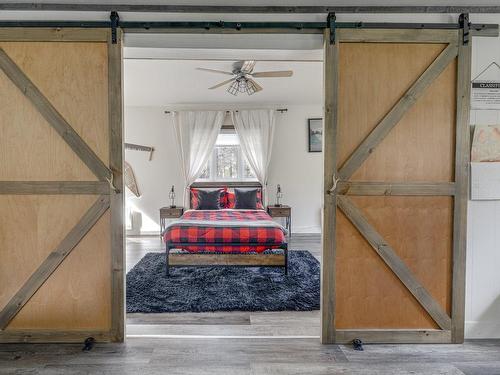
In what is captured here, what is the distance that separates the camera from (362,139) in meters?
2.46

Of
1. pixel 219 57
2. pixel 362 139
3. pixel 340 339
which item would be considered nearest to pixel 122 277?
pixel 340 339

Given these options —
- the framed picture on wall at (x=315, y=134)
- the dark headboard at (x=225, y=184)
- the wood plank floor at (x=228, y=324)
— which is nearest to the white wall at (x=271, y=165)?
the framed picture on wall at (x=315, y=134)

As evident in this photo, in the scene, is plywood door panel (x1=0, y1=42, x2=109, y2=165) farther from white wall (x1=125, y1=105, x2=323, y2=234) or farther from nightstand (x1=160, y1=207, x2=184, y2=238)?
white wall (x1=125, y1=105, x2=323, y2=234)

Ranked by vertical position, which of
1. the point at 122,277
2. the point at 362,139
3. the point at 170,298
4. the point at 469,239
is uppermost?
the point at 362,139

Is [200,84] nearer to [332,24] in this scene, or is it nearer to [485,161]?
[332,24]

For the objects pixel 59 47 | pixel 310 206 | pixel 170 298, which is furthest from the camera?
pixel 310 206

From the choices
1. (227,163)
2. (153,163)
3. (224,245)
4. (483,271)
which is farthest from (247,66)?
(153,163)

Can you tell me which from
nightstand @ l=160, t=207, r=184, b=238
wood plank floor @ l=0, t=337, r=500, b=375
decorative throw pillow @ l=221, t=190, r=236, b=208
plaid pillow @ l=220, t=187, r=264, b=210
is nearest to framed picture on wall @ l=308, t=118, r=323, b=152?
plaid pillow @ l=220, t=187, r=264, b=210

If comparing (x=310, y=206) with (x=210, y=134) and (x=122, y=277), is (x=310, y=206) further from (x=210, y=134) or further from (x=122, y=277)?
(x=122, y=277)

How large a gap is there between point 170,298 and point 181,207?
10.6 feet

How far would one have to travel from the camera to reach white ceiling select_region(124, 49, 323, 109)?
452 centimetres

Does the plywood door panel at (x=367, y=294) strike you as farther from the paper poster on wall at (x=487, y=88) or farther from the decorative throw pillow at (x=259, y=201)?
the decorative throw pillow at (x=259, y=201)

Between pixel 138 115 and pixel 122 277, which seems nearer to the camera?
pixel 122 277

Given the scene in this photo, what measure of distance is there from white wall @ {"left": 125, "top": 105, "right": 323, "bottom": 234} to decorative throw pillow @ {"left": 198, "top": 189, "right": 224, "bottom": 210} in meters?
0.84
